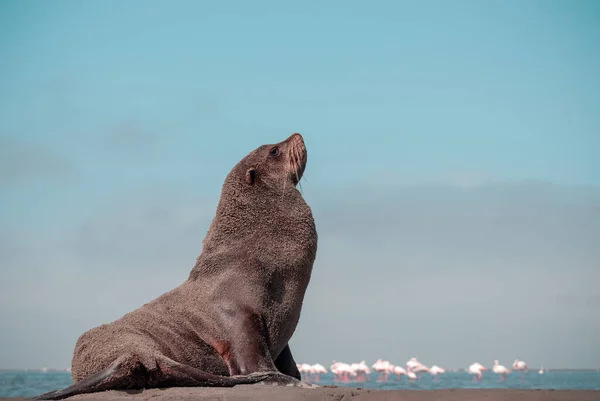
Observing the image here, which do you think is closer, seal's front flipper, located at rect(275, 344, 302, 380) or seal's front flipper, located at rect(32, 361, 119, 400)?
seal's front flipper, located at rect(32, 361, 119, 400)

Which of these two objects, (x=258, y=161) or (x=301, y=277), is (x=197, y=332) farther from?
(x=258, y=161)

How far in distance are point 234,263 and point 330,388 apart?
2.14 meters

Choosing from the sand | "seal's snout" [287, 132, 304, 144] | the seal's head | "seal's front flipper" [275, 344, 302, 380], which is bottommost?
the sand

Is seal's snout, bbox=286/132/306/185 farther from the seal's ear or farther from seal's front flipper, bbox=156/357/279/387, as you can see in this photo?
seal's front flipper, bbox=156/357/279/387

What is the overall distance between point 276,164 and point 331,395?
11.9 ft

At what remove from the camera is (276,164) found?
937 centimetres

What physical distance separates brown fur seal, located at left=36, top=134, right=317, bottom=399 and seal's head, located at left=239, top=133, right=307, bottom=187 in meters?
0.01

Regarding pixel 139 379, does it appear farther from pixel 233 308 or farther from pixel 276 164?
pixel 276 164

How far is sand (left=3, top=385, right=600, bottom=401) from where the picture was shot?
612cm

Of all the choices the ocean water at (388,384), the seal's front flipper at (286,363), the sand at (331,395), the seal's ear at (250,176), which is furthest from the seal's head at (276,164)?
the ocean water at (388,384)

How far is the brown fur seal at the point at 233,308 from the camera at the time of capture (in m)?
7.03

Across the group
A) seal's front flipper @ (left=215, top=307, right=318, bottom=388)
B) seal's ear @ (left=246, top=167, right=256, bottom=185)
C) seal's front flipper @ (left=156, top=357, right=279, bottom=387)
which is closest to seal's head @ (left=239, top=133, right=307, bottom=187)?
seal's ear @ (left=246, top=167, right=256, bottom=185)

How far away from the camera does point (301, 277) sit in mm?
8523

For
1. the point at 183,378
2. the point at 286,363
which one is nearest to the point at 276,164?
the point at 286,363
